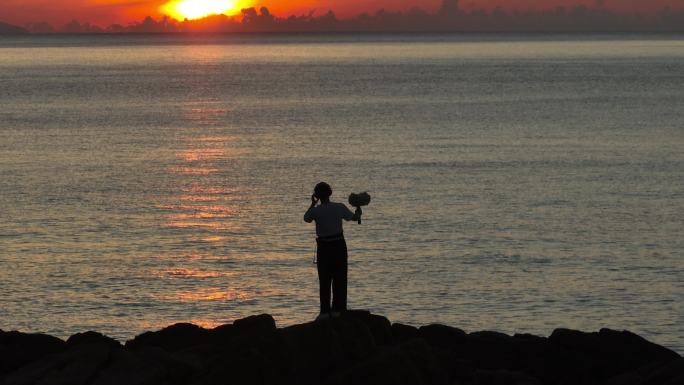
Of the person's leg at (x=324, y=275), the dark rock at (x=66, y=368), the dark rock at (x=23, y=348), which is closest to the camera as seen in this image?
the dark rock at (x=66, y=368)

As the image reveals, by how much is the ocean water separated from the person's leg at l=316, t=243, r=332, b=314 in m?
9.41

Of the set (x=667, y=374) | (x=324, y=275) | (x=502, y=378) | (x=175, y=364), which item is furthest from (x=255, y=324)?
(x=667, y=374)

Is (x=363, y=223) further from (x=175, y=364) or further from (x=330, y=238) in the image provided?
(x=175, y=364)

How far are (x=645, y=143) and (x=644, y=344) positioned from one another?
165ft

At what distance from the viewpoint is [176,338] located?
702 inches

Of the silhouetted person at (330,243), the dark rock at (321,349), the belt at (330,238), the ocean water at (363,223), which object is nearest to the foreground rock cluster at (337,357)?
the dark rock at (321,349)

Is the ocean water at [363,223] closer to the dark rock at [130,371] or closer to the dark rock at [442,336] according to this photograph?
the dark rock at [442,336]

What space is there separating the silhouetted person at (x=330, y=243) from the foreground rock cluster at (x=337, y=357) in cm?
38

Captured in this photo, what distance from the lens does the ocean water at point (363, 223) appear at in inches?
1103

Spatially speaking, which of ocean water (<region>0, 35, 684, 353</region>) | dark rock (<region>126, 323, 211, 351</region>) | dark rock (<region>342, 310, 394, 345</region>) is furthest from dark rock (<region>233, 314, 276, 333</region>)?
ocean water (<region>0, 35, 684, 353</region>)

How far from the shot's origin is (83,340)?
1786cm

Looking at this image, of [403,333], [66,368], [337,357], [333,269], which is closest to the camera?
[337,357]

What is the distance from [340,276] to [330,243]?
0.51 metres

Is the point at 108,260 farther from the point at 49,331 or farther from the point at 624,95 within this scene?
the point at 624,95
